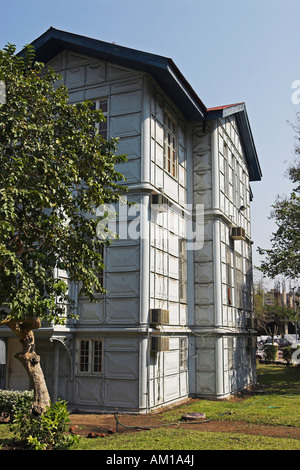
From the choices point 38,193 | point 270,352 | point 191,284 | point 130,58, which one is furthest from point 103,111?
point 270,352

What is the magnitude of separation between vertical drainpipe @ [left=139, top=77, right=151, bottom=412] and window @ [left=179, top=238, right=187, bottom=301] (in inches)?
134

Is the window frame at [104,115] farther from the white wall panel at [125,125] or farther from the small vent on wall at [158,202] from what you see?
the small vent on wall at [158,202]

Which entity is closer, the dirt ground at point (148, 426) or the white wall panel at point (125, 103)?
the dirt ground at point (148, 426)

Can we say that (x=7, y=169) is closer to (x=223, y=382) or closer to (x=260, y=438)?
(x=260, y=438)

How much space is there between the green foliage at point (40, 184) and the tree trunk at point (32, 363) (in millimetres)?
619

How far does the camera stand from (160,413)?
1402cm

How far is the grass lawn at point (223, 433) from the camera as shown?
9406mm

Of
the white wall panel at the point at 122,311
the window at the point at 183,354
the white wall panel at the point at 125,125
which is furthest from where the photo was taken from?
the window at the point at 183,354

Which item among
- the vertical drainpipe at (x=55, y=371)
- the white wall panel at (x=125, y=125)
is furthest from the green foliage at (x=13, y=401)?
the white wall panel at (x=125, y=125)

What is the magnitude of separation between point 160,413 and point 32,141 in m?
8.79

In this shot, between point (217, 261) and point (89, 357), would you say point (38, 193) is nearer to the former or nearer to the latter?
point (89, 357)

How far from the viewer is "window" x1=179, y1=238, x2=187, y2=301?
1764 cm

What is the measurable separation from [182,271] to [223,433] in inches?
299

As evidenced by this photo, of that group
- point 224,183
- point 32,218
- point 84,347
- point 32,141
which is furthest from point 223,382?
point 32,141
